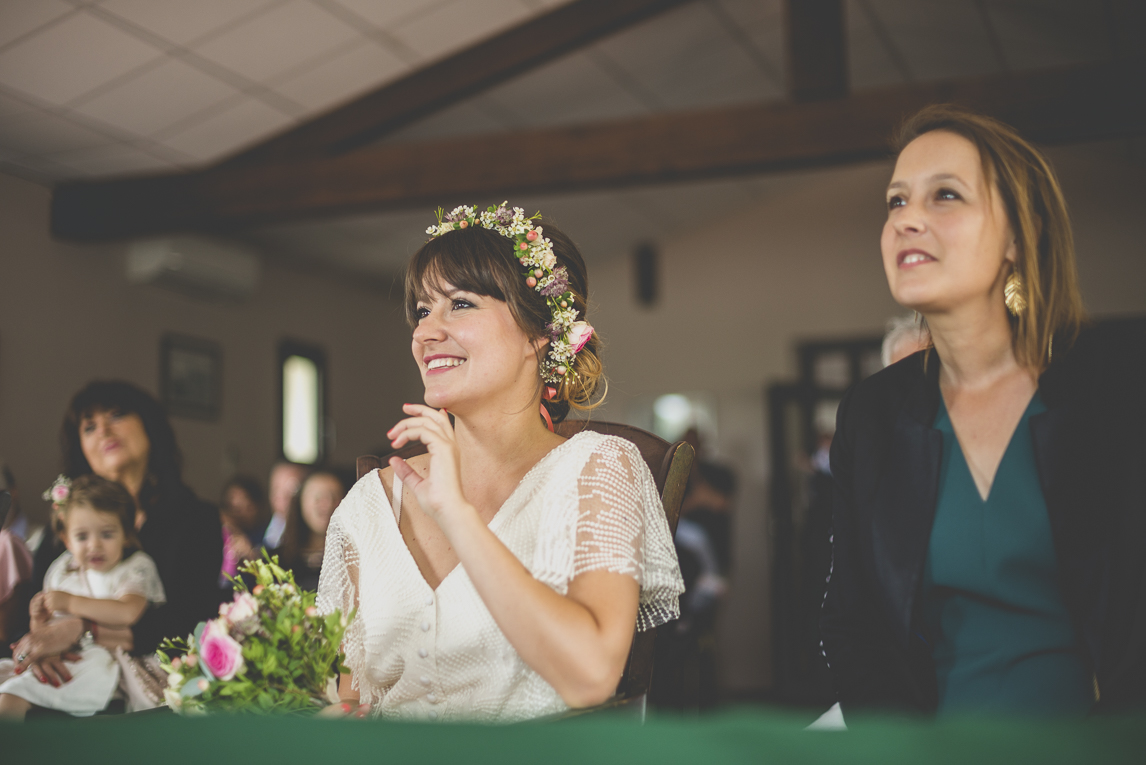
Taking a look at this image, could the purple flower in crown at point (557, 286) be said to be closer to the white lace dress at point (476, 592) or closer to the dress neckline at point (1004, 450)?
the white lace dress at point (476, 592)

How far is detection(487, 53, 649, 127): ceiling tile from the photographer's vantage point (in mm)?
5352

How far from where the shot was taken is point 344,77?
16.0 ft

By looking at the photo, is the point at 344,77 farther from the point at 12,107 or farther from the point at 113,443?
the point at 113,443

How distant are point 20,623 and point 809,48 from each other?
12.6 feet

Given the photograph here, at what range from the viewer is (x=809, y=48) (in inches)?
169

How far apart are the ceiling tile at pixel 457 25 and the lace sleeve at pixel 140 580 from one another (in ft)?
9.98

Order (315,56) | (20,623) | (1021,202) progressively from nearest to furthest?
(1021,202) → (20,623) → (315,56)

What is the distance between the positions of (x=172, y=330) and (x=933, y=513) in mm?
5373

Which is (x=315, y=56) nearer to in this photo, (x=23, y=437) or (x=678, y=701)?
(x=23, y=437)

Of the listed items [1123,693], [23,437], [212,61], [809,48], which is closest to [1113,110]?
[809,48]

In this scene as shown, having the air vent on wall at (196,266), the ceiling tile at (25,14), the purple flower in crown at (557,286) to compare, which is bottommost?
the purple flower in crown at (557,286)

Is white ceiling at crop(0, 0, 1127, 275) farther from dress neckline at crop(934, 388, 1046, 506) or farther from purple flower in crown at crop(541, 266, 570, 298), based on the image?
dress neckline at crop(934, 388, 1046, 506)

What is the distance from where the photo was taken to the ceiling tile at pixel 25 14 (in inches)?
143

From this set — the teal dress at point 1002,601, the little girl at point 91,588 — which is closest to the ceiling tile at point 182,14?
the little girl at point 91,588
